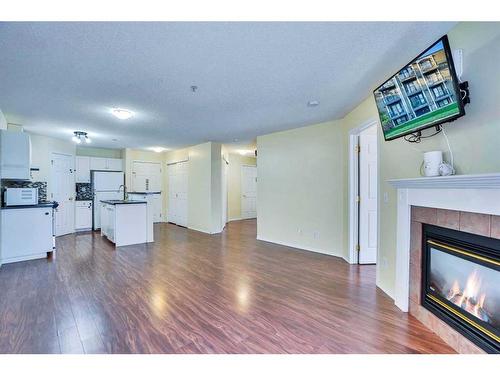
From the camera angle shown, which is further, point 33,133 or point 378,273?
point 33,133

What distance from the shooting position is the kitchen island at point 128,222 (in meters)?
4.85

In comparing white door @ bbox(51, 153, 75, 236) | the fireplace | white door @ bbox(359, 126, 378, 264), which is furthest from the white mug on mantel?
white door @ bbox(51, 153, 75, 236)

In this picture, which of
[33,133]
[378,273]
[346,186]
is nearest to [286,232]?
[346,186]

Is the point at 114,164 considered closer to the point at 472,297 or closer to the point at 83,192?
the point at 83,192

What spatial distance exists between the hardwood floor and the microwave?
1.03m

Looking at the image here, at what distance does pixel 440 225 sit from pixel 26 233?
5.70m

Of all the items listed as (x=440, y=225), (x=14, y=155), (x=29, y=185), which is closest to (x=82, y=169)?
(x=29, y=185)

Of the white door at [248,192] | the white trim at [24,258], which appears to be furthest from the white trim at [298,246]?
the white trim at [24,258]

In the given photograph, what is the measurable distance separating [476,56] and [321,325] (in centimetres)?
234

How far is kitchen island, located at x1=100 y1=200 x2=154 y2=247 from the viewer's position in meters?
4.85

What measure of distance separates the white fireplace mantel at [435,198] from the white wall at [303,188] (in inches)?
67.0

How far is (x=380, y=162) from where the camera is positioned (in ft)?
9.64

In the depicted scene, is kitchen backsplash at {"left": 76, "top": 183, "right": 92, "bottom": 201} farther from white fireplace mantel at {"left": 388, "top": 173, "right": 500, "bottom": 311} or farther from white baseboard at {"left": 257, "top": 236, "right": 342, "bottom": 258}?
white fireplace mantel at {"left": 388, "top": 173, "right": 500, "bottom": 311}
